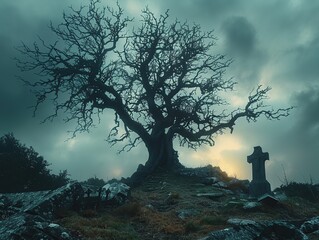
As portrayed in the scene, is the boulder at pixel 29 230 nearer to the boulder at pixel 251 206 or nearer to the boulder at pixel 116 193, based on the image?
the boulder at pixel 116 193

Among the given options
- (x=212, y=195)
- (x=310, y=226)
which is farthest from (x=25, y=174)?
(x=310, y=226)

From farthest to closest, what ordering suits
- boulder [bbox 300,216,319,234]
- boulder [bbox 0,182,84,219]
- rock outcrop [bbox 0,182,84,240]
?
1. boulder [bbox 0,182,84,219]
2. boulder [bbox 300,216,319,234]
3. rock outcrop [bbox 0,182,84,240]

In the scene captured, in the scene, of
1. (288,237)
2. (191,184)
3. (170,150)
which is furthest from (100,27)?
(288,237)

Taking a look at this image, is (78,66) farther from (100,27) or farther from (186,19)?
(186,19)

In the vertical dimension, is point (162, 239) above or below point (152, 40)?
below

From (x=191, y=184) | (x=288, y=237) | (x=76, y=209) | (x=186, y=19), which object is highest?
(x=186, y=19)

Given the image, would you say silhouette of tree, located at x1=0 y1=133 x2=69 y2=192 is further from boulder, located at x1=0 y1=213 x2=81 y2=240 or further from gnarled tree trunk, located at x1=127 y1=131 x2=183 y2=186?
boulder, located at x1=0 y1=213 x2=81 y2=240

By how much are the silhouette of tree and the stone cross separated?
13223 millimetres

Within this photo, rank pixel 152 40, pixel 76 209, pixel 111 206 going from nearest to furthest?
pixel 76 209, pixel 111 206, pixel 152 40

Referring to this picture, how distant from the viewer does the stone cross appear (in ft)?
65.0

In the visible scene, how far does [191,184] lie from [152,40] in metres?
13.6

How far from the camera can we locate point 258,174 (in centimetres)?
2047

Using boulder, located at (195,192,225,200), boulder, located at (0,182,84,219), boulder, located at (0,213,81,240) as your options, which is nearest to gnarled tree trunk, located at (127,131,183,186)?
boulder, located at (195,192,225,200)

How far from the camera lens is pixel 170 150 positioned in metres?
30.6
